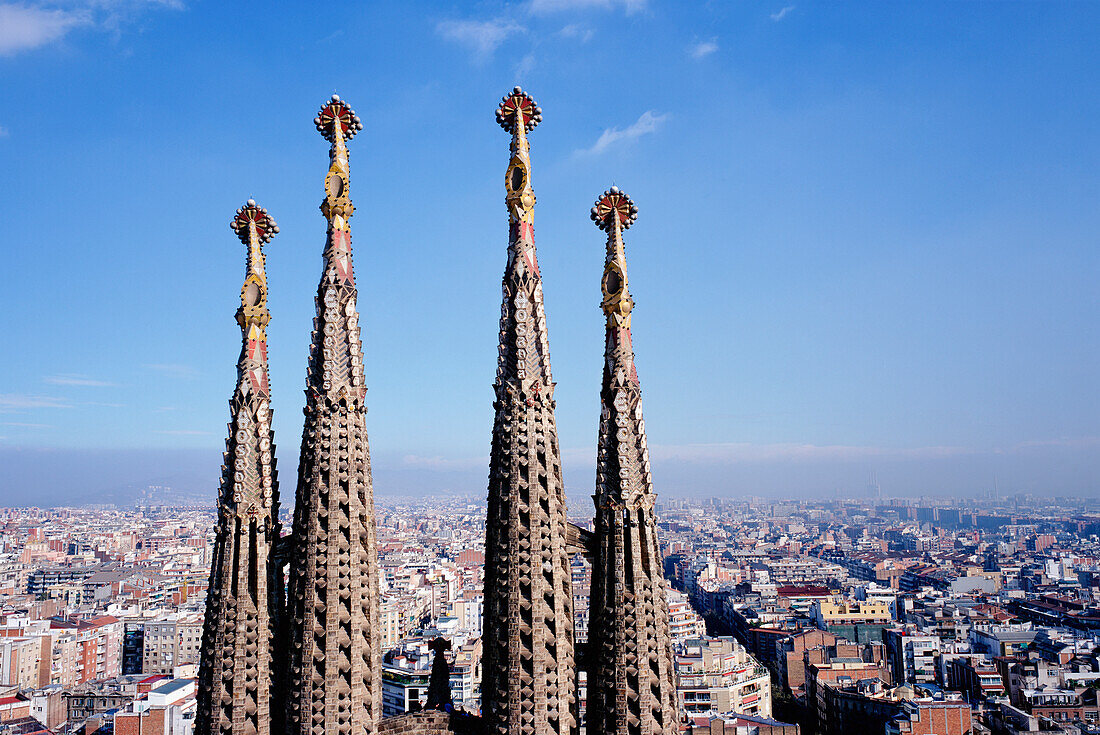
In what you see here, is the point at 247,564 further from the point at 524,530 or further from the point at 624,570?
the point at 624,570

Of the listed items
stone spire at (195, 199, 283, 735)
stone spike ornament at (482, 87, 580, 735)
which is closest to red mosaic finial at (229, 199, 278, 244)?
stone spire at (195, 199, 283, 735)

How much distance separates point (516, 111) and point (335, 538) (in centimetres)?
407

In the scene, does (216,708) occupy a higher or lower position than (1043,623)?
higher

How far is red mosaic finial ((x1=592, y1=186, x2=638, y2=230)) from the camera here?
8.74 m

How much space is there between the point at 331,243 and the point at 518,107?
82.0 inches

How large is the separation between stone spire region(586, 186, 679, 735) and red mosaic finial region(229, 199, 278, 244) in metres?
3.24

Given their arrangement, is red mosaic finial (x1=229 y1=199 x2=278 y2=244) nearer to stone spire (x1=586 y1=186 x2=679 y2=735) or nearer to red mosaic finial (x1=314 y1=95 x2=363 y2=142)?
red mosaic finial (x1=314 y1=95 x2=363 y2=142)

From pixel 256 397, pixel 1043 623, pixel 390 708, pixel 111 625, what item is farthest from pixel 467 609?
pixel 256 397

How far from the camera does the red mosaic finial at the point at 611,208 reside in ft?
28.7

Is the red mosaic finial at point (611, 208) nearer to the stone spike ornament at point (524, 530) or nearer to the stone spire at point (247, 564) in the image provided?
the stone spike ornament at point (524, 530)

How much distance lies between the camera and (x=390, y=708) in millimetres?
34688

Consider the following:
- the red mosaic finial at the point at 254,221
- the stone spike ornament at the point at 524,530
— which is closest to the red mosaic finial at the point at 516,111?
the stone spike ornament at the point at 524,530

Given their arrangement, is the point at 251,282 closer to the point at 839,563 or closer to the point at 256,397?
the point at 256,397

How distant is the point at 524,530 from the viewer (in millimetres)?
7758
